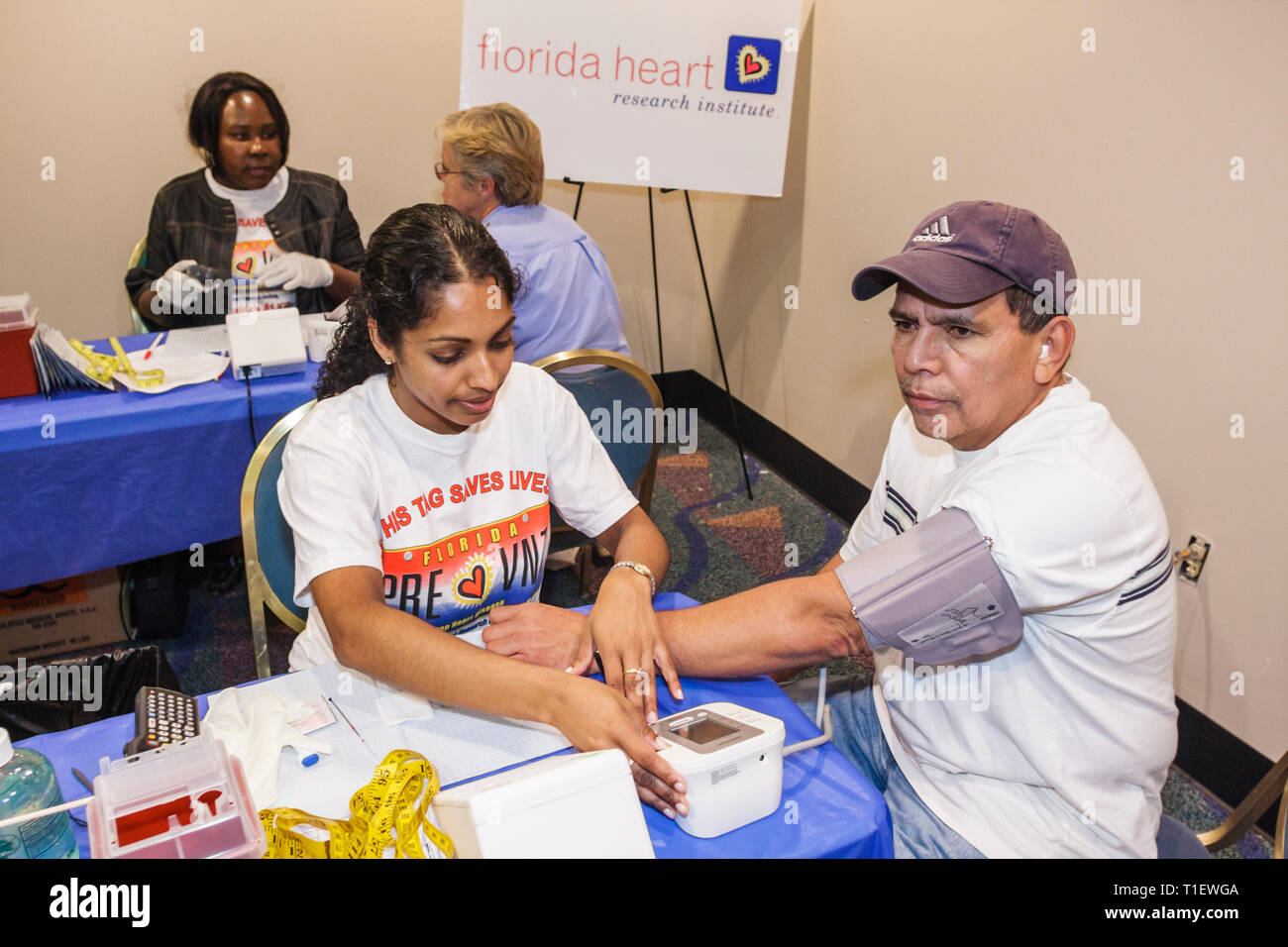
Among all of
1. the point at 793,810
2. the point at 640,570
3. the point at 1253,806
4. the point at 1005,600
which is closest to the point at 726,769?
the point at 793,810

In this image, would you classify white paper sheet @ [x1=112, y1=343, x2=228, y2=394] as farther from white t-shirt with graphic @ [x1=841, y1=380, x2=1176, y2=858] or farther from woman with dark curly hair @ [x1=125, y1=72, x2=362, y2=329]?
white t-shirt with graphic @ [x1=841, y1=380, x2=1176, y2=858]

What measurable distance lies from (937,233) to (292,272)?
2284 millimetres

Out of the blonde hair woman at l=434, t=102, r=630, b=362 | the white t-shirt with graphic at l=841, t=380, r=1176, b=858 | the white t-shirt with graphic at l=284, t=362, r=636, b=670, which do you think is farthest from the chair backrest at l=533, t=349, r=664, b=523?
the white t-shirt with graphic at l=841, t=380, r=1176, b=858

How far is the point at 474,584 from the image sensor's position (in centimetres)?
158

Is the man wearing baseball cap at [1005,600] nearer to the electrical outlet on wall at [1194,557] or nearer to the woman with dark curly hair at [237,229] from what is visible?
Result: the electrical outlet on wall at [1194,557]

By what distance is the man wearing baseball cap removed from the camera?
3.83ft

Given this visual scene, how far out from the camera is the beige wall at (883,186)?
206cm

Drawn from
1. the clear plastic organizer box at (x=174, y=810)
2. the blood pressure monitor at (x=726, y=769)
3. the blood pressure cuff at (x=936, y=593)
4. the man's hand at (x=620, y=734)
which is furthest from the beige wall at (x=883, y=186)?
the clear plastic organizer box at (x=174, y=810)

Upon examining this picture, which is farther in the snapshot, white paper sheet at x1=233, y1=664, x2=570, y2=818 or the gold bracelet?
the gold bracelet

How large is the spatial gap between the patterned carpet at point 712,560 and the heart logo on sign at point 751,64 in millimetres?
1545

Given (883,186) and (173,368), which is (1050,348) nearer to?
(883,186)

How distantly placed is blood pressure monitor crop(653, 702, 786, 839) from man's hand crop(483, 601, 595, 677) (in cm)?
26

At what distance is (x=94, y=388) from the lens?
7.95 feet
